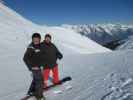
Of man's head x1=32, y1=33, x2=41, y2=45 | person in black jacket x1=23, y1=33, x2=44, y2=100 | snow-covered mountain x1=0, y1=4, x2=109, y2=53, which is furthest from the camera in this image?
snow-covered mountain x1=0, y1=4, x2=109, y2=53

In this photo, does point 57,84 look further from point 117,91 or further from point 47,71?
point 117,91

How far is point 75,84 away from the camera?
9070 mm

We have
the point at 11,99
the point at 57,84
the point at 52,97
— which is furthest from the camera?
the point at 57,84

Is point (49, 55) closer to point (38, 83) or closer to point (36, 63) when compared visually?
point (36, 63)

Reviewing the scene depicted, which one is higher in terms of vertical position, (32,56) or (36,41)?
(36,41)

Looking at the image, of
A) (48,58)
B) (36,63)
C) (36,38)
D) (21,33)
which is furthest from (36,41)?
(21,33)

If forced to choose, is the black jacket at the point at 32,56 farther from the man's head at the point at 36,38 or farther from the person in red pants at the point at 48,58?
the person in red pants at the point at 48,58

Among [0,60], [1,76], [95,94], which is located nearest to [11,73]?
[1,76]

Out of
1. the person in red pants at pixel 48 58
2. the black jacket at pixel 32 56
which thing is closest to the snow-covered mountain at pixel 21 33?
the person in red pants at pixel 48 58

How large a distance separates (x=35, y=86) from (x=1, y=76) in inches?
247

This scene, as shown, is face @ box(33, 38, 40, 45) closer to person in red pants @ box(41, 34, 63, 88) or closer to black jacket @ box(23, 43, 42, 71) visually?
black jacket @ box(23, 43, 42, 71)

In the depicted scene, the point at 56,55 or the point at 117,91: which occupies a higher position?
the point at 56,55

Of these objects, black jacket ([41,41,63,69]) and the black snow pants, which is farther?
black jacket ([41,41,63,69])

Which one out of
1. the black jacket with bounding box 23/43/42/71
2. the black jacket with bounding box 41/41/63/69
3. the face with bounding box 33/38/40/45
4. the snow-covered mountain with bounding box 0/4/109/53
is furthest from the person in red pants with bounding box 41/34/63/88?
the snow-covered mountain with bounding box 0/4/109/53
